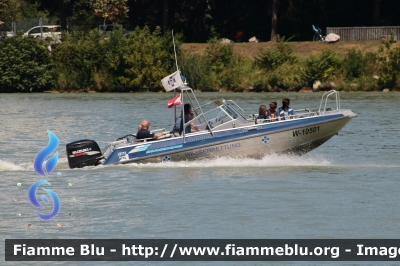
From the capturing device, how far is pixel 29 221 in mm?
18156

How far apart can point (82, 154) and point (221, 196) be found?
14.1 ft

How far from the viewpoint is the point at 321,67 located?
61.8 meters

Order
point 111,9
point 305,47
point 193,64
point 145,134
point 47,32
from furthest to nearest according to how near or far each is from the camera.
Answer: point 111,9, point 47,32, point 305,47, point 193,64, point 145,134

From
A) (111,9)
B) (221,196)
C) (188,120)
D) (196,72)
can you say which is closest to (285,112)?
(188,120)

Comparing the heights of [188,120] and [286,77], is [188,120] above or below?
above

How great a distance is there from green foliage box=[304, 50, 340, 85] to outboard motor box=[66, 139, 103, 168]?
39.6m

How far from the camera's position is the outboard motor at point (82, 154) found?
23469mm

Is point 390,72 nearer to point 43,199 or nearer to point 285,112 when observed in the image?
point 285,112

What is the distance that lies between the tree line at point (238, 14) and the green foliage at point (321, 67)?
8446 millimetres

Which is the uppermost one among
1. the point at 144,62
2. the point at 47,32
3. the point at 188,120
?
the point at 47,32

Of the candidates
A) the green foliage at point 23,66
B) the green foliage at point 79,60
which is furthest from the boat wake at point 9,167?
the green foliage at point 79,60

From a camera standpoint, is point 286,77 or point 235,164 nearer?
point 235,164

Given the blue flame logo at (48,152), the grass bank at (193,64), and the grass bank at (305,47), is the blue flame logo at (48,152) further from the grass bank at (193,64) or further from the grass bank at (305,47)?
the grass bank at (305,47)

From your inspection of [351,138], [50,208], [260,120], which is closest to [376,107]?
[351,138]
